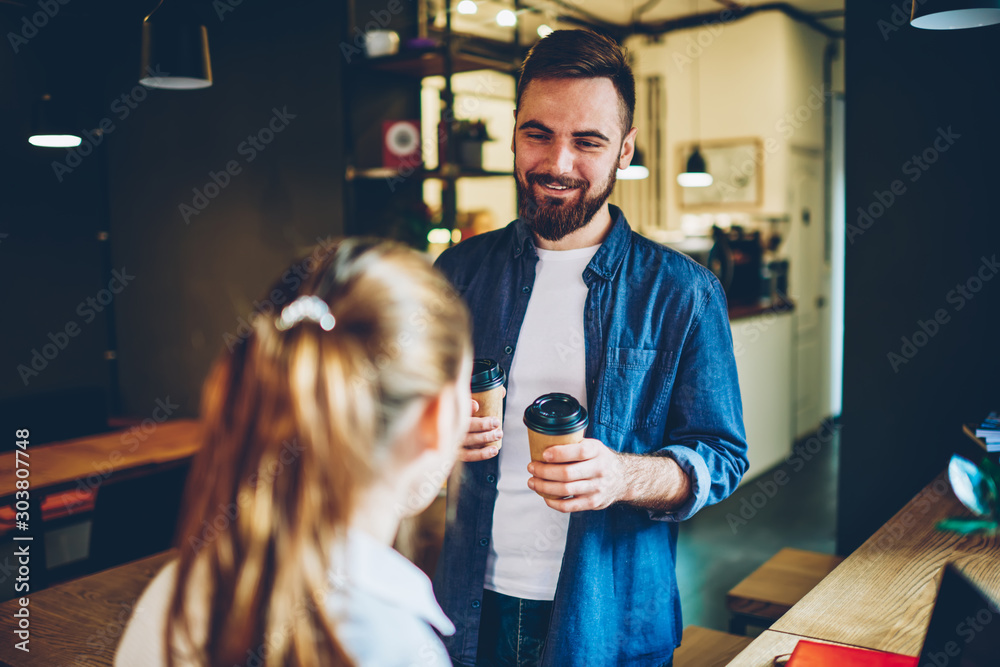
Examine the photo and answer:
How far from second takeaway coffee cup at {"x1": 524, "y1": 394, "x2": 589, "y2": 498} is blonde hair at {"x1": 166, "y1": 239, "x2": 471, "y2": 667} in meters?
0.47

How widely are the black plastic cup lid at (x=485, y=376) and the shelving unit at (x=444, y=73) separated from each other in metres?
2.83

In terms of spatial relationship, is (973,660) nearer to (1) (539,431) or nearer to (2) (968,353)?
(1) (539,431)

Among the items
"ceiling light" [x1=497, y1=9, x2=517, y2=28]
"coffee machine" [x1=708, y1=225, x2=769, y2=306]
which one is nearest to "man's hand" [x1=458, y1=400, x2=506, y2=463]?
"ceiling light" [x1=497, y1=9, x2=517, y2=28]

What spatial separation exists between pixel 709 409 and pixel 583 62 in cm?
71

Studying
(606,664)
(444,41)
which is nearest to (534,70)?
(606,664)

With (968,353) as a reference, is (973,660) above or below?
below

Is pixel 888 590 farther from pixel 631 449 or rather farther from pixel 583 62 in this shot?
pixel 583 62

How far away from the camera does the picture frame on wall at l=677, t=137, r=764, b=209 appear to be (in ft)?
22.8

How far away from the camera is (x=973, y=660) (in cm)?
130

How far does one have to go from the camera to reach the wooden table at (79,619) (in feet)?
5.32

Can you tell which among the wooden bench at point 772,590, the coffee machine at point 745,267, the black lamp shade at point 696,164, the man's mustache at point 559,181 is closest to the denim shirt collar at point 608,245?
the man's mustache at point 559,181

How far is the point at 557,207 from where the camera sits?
1498mm

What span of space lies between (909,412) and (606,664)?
5.61 feet

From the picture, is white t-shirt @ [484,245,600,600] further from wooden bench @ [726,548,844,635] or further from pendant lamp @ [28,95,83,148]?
pendant lamp @ [28,95,83,148]
